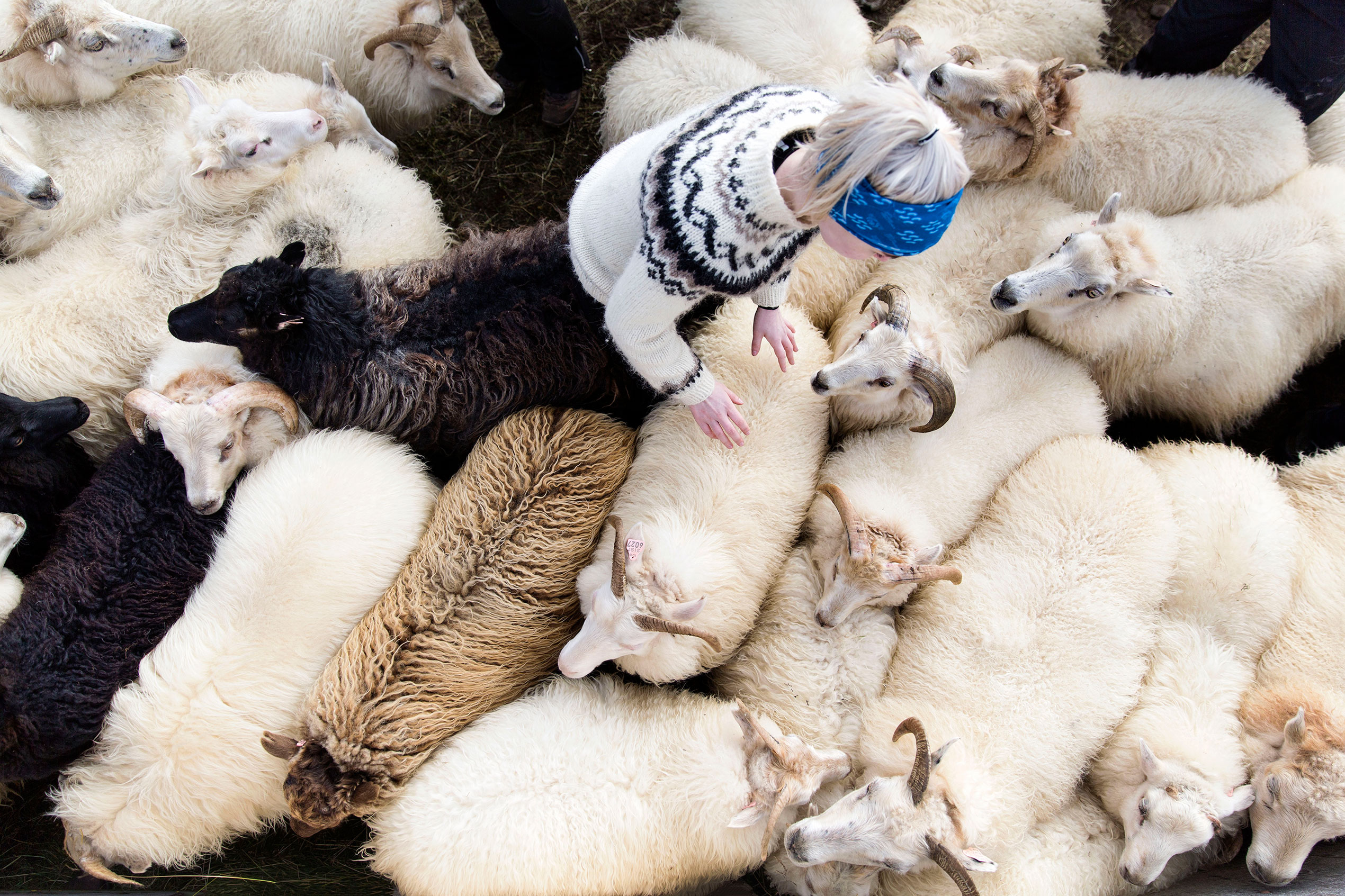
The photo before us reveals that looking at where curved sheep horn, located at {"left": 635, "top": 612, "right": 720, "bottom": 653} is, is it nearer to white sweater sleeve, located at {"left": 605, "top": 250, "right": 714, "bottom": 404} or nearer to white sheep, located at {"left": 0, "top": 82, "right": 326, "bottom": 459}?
white sweater sleeve, located at {"left": 605, "top": 250, "right": 714, "bottom": 404}

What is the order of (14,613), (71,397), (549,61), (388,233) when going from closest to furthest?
(14,613)
(71,397)
(388,233)
(549,61)

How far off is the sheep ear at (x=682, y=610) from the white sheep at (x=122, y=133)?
10.3ft

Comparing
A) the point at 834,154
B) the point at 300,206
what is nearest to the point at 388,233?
the point at 300,206

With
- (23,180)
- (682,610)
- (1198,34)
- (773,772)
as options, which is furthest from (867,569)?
(23,180)

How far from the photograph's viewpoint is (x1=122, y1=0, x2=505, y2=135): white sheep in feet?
14.0

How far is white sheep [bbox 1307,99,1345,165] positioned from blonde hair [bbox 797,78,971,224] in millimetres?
3556

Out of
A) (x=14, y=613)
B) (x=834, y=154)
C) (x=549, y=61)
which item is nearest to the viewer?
(x=834, y=154)

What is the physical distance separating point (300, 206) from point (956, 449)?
3.48 metres

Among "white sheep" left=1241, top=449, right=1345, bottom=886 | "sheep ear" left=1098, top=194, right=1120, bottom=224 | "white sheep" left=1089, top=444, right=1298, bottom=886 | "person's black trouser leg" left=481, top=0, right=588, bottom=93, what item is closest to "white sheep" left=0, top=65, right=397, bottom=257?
"person's black trouser leg" left=481, top=0, right=588, bottom=93

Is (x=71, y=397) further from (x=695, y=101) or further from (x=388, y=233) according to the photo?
(x=695, y=101)

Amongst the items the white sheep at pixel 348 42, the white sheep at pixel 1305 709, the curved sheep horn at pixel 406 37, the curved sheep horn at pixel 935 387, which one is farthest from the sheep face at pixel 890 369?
the curved sheep horn at pixel 406 37

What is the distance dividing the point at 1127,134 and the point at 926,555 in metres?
2.57

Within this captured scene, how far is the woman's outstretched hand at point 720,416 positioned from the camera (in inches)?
130

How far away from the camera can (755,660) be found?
355 centimetres
